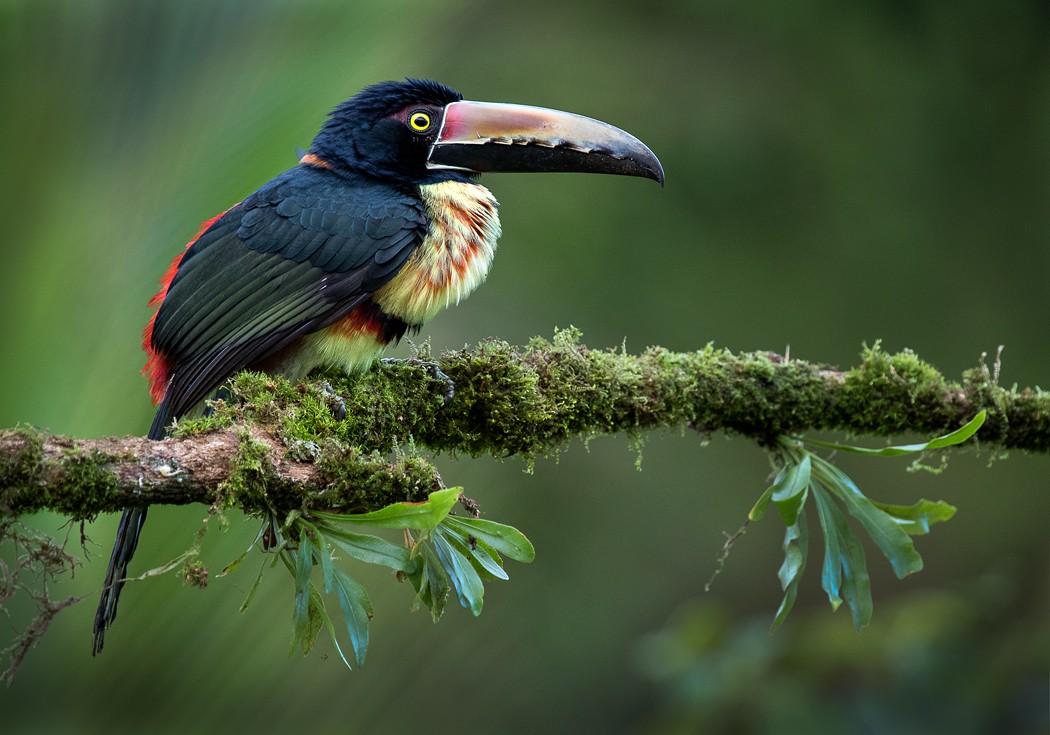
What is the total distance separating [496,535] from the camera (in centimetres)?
221

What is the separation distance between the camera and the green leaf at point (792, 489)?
2.70 metres

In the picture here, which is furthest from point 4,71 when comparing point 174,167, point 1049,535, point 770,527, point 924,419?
point 1049,535

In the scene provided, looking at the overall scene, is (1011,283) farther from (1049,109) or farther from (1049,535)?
(1049,535)

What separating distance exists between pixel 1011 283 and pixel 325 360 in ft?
16.2

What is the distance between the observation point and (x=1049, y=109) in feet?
20.3

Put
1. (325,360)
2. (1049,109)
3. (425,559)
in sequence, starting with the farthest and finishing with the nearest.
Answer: (1049,109)
(325,360)
(425,559)

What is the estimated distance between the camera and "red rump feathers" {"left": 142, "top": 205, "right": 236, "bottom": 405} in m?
2.95

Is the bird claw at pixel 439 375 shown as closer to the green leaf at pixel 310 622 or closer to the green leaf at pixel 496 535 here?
the green leaf at pixel 496 535

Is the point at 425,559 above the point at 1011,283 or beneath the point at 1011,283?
beneath

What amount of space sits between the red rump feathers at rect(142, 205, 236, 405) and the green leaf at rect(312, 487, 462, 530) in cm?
106

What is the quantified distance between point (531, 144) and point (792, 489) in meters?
1.28

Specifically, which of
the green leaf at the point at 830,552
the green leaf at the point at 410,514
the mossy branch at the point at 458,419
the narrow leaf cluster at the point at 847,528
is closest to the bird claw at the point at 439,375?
the mossy branch at the point at 458,419

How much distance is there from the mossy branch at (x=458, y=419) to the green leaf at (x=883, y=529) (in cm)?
27

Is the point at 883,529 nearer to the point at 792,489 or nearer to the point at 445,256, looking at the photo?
the point at 792,489
